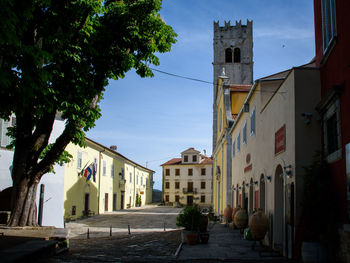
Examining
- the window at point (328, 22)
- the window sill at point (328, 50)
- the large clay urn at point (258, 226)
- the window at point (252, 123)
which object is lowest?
the large clay urn at point (258, 226)

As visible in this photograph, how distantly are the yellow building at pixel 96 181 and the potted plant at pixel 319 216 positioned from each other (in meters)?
16.3

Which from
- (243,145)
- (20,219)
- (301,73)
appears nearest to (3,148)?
(20,219)

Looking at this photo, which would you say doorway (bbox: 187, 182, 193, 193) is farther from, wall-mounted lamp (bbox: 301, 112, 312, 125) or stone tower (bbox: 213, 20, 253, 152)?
wall-mounted lamp (bbox: 301, 112, 312, 125)

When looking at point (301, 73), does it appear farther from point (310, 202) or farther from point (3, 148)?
point (3, 148)

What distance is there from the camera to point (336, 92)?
26.0 ft

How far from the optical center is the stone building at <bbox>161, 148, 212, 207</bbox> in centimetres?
7050

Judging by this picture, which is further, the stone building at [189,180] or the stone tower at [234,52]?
the stone building at [189,180]

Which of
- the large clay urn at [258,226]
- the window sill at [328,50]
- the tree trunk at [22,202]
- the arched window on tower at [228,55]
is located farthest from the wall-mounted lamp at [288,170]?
the arched window on tower at [228,55]

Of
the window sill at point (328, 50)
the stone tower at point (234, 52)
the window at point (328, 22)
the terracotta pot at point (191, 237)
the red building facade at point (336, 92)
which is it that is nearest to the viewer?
the red building facade at point (336, 92)

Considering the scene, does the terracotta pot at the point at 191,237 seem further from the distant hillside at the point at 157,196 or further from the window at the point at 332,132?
the distant hillside at the point at 157,196

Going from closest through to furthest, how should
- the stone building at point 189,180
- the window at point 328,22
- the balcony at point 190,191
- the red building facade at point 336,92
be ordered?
1. the red building facade at point 336,92
2. the window at point 328,22
3. the stone building at point 189,180
4. the balcony at point 190,191

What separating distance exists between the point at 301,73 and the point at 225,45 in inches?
1843

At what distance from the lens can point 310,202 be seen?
8430 mm

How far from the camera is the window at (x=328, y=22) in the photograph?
8578 mm
